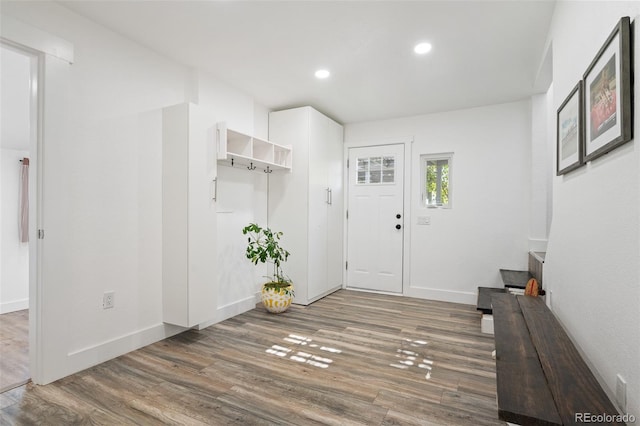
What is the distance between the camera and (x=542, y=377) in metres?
1.22

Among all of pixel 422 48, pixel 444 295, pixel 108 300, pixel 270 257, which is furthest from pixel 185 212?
pixel 444 295

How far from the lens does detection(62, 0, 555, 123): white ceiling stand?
227 centimetres

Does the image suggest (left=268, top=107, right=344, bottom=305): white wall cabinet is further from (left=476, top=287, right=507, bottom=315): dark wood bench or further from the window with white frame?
(left=476, top=287, right=507, bottom=315): dark wood bench

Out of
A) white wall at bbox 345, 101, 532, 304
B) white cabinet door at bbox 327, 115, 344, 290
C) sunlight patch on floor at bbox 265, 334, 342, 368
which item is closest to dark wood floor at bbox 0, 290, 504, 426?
sunlight patch on floor at bbox 265, 334, 342, 368

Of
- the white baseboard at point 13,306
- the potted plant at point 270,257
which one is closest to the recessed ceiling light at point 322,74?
the potted plant at point 270,257

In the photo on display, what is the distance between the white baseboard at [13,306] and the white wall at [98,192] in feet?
7.94

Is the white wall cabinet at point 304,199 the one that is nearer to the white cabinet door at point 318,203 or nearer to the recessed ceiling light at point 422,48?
the white cabinet door at point 318,203

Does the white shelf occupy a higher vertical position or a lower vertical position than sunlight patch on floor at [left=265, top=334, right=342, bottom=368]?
higher

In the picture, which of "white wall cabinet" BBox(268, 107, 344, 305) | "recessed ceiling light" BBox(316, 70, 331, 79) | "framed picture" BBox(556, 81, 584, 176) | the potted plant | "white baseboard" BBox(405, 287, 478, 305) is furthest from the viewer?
"white baseboard" BBox(405, 287, 478, 305)

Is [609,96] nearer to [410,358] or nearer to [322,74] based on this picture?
[410,358]

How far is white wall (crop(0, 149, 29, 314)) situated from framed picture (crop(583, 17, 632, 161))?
560 centimetres

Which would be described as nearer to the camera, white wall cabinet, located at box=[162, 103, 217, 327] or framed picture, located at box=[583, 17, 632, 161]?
framed picture, located at box=[583, 17, 632, 161]

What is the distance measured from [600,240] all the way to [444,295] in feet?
11.1

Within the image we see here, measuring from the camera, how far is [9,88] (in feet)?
10.1
